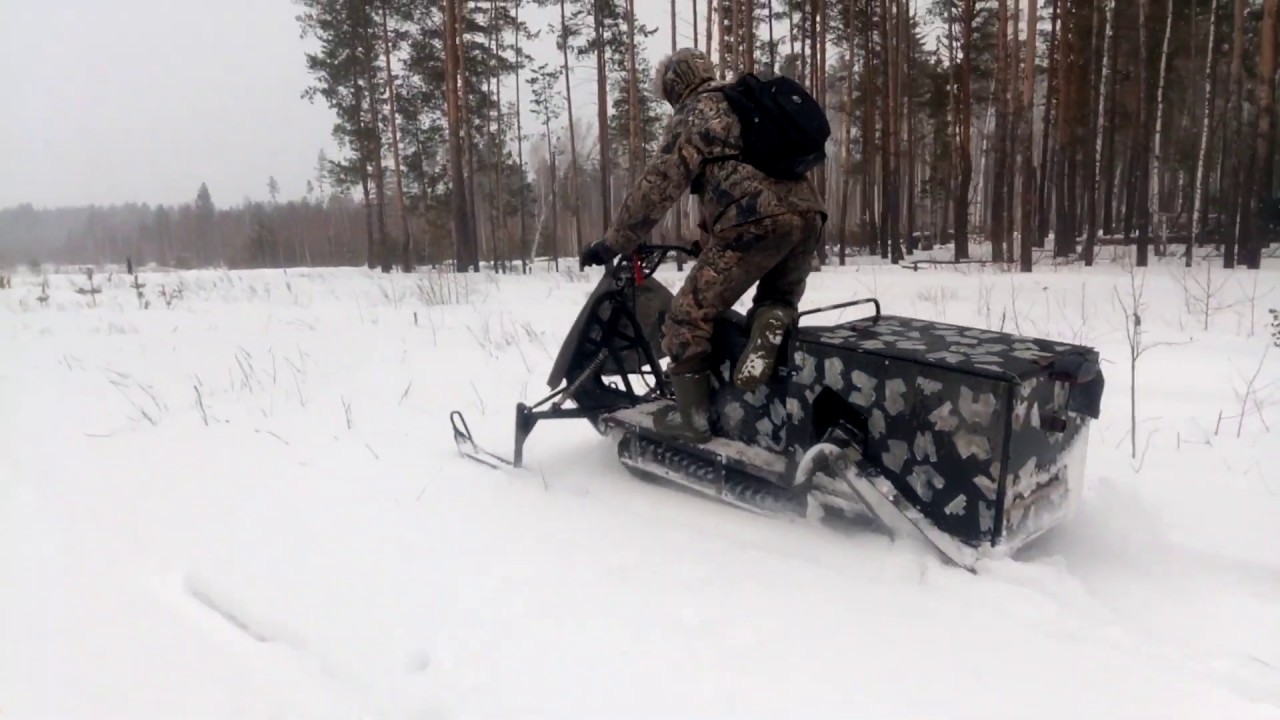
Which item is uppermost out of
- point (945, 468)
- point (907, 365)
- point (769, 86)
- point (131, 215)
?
point (131, 215)

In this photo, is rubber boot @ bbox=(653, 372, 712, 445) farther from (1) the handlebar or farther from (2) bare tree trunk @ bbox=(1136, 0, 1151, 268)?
(2) bare tree trunk @ bbox=(1136, 0, 1151, 268)

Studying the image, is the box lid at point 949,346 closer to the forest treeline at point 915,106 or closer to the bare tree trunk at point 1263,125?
the forest treeline at point 915,106

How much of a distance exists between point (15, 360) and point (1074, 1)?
21413 millimetres

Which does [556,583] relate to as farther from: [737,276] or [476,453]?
[476,453]

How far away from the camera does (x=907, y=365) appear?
7.95 feet

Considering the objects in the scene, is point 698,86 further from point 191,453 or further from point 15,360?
point 15,360

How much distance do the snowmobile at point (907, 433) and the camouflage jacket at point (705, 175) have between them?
0.45 meters

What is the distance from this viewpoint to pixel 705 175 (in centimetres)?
293

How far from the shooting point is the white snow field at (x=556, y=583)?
1.83 meters

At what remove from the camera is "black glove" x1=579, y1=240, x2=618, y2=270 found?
129 inches

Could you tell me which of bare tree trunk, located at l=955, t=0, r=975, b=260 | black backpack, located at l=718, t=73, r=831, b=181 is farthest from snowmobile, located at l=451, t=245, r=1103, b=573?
bare tree trunk, located at l=955, t=0, r=975, b=260

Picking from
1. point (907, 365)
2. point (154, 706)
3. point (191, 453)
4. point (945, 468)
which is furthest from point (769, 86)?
point (191, 453)

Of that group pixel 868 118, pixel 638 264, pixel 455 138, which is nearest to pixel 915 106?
pixel 868 118

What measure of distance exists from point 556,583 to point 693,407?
41.5 inches
